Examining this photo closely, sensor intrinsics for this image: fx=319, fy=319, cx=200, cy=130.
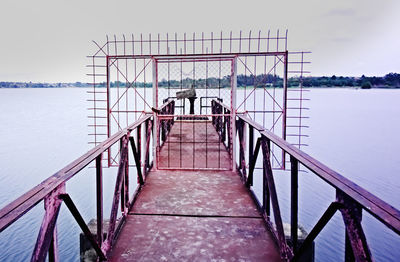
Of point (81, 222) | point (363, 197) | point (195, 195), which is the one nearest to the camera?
point (363, 197)

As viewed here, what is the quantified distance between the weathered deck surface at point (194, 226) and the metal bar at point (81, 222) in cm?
22

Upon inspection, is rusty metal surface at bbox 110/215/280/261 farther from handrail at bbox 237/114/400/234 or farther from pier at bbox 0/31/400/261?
handrail at bbox 237/114/400/234

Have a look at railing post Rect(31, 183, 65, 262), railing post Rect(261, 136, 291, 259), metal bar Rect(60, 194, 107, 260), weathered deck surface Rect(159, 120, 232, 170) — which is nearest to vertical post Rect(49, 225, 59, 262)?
railing post Rect(31, 183, 65, 262)

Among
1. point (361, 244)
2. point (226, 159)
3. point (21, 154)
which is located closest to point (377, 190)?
point (226, 159)

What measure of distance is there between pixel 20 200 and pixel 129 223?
87.1 inches

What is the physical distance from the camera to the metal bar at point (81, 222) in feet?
6.63

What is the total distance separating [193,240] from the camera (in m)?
Answer: 3.30

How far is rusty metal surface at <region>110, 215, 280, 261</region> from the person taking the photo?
2994 millimetres

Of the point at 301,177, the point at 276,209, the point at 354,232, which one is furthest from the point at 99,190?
the point at 301,177

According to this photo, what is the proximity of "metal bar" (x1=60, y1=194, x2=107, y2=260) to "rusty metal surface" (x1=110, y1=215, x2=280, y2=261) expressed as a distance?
9.0 inches

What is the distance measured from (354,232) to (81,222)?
6.12ft

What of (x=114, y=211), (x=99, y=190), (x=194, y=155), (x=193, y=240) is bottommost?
(x=193, y=240)

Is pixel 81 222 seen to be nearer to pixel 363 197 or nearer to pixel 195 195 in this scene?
pixel 363 197

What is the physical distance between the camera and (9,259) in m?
9.59
